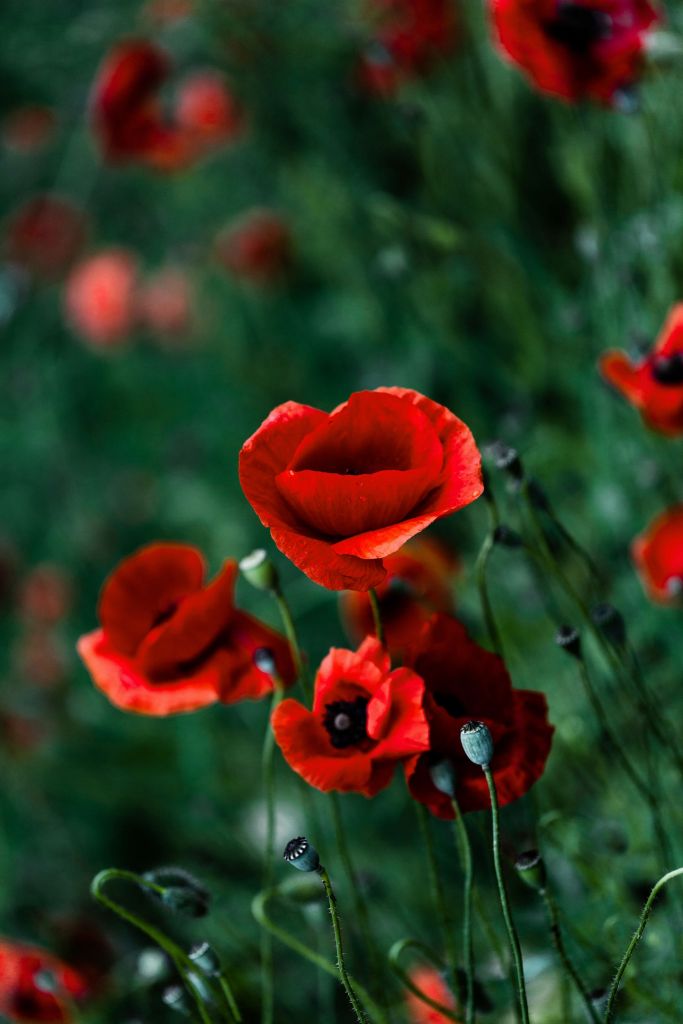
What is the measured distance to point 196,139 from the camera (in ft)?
4.55

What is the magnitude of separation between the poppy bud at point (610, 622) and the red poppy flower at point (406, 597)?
122mm

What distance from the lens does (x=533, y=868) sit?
1.41 feet

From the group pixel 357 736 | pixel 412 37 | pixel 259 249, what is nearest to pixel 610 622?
pixel 357 736

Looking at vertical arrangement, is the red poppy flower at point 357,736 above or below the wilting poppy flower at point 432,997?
above

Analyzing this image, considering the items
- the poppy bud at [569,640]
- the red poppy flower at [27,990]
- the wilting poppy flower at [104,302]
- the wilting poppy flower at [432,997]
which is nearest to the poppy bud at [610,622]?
the poppy bud at [569,640]

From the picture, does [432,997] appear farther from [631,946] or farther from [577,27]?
[577,27]

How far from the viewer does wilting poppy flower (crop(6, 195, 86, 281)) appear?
1685 mm

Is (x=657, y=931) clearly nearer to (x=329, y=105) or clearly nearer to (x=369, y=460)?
(x=369, y=460)

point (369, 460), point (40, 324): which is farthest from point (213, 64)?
point (369, 460)

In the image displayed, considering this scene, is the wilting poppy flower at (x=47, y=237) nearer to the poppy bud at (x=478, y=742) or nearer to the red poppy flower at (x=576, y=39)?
the red poppy flower at (x=576, y=39)

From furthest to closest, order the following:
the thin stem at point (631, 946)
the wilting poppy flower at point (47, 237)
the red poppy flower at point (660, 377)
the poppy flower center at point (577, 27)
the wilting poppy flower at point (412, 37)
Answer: the wilting poppy flower at point (47, 237), the wilting poppy flower at point (412, 37), the poppy flower center at point (577, 27), the red poppy flower at point (660, 377), the thin stem at point (631, 946)

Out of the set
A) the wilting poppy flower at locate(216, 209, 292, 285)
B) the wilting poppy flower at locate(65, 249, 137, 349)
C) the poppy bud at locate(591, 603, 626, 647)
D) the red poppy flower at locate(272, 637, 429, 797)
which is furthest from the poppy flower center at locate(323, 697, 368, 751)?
the wilting poppy flower at locate(65, 249, 137, 349)

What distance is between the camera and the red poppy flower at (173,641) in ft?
1.71

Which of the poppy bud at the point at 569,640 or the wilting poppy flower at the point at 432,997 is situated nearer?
the poppy bud at the point at 569,640
